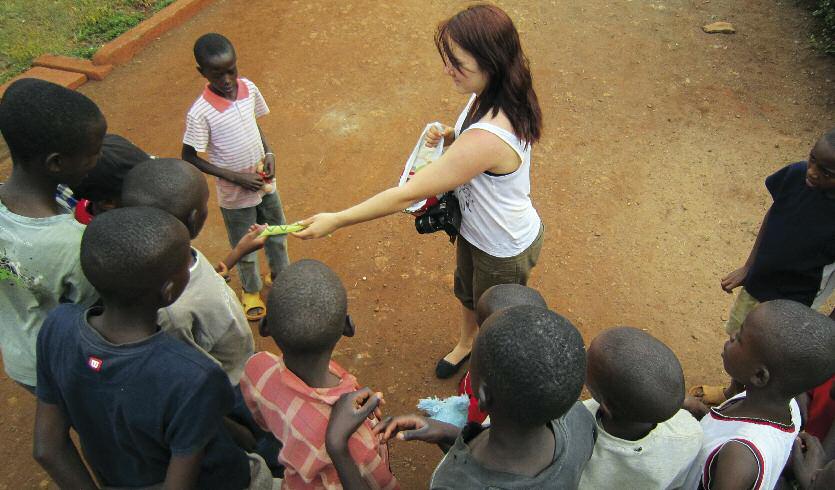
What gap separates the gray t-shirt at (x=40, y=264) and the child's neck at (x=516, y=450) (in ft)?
4.73

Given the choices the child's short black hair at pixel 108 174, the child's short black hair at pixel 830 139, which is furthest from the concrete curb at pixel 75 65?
the child's short black hair at pixel 830 139

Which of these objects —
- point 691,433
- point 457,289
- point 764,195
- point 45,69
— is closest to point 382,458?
point 691,433

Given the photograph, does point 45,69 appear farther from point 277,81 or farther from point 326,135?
point 326,135

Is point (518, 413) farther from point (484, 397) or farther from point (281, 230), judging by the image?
point (281, 230)

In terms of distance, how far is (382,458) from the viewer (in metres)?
1.94

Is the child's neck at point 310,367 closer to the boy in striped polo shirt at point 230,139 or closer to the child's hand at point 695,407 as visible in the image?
the child's hand at point 695,407

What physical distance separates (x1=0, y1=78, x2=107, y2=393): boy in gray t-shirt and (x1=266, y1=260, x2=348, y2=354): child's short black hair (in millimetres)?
737

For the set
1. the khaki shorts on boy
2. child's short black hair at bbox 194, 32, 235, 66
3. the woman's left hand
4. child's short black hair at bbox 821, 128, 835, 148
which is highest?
child's short black hair at bbox 194, 32, 235, 66

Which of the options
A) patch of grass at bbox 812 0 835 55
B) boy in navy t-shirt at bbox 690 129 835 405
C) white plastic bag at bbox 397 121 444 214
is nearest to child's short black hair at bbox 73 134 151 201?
white plastic bag at bbox 397 121 444 214

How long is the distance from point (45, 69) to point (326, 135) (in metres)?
2.92

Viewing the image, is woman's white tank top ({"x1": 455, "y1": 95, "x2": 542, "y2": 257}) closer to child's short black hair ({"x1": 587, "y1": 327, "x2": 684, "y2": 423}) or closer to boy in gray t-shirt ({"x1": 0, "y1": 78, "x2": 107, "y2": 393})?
child's short black hair ({"x1": 587, "y1": 327, "x2": 684, "y2": 423})

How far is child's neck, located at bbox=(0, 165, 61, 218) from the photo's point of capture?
2.00 m

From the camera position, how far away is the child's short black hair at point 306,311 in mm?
1775

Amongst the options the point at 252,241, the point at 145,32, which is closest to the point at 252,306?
the point at 252,241
